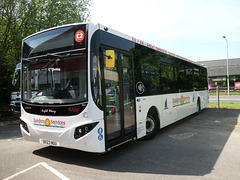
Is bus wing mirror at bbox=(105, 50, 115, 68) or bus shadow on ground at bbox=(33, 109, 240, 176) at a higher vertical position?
bus wing mirror at bbox=(105, 50, 115, 68)

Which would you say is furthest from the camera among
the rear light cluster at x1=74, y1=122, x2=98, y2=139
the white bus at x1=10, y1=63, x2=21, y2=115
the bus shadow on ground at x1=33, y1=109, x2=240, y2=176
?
the white bus at x1=10, y1=63, x2=21, y2=115

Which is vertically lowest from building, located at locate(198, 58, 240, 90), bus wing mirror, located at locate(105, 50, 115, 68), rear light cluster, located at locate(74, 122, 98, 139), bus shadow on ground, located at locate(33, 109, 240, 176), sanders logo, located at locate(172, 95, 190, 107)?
bus shadow on ground, located at locate(33, 109, 240, 176)

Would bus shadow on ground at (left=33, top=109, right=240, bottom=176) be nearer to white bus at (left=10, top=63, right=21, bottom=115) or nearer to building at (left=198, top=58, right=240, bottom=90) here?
white bus at (left=10, top=63, right=21, bottom=115)

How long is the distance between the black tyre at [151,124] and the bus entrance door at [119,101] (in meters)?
1.04

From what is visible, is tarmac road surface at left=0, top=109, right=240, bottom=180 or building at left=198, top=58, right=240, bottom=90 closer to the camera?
tarmac road surface at left=0, top=109, right=240, bottom=180

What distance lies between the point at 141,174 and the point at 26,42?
4250 mm

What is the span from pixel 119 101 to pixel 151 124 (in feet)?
6.53

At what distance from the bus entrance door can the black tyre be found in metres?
1.04

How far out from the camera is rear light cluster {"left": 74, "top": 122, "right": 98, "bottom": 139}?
156 inches

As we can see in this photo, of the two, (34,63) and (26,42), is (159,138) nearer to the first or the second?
(34,63)

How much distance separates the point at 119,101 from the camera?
482 centimetres

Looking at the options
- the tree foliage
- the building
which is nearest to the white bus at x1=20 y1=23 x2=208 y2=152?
the tree foliage

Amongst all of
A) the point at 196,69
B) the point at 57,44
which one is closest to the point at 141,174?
the point at 57,44

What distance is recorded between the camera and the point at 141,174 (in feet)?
12.5
